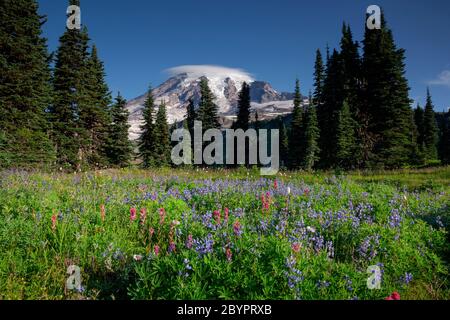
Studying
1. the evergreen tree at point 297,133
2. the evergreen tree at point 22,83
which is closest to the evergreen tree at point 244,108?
the evergreen tree at point 297,133

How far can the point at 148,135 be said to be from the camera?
45156mm

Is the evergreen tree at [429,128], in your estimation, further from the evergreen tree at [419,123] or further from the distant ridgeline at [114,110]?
the distant ridgeline at [114,110]

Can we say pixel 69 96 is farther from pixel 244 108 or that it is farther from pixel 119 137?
pixel 244 108

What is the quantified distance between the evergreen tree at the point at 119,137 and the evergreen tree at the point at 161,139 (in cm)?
620

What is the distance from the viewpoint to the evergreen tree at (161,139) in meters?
45.5

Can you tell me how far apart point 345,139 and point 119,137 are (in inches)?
1062

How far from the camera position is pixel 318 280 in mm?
3186

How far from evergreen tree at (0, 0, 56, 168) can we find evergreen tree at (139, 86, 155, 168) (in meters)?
19.2

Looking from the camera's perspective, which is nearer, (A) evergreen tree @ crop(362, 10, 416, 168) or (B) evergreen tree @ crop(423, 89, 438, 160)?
(A) evergreen tree @ crop(362, 10, 416, 168)

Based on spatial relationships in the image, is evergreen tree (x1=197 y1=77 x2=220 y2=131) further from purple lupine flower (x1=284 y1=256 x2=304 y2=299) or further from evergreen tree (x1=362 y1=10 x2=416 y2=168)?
purple lupine flower (x1=284 y1=256 x2=304 y2=299)

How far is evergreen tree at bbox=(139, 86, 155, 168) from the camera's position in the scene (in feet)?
146

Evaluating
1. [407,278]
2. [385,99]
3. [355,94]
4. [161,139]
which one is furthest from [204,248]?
[161,139]

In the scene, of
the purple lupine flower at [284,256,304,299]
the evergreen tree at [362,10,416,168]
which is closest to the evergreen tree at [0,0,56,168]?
the purple lupine flower at [284,256,304,299]
